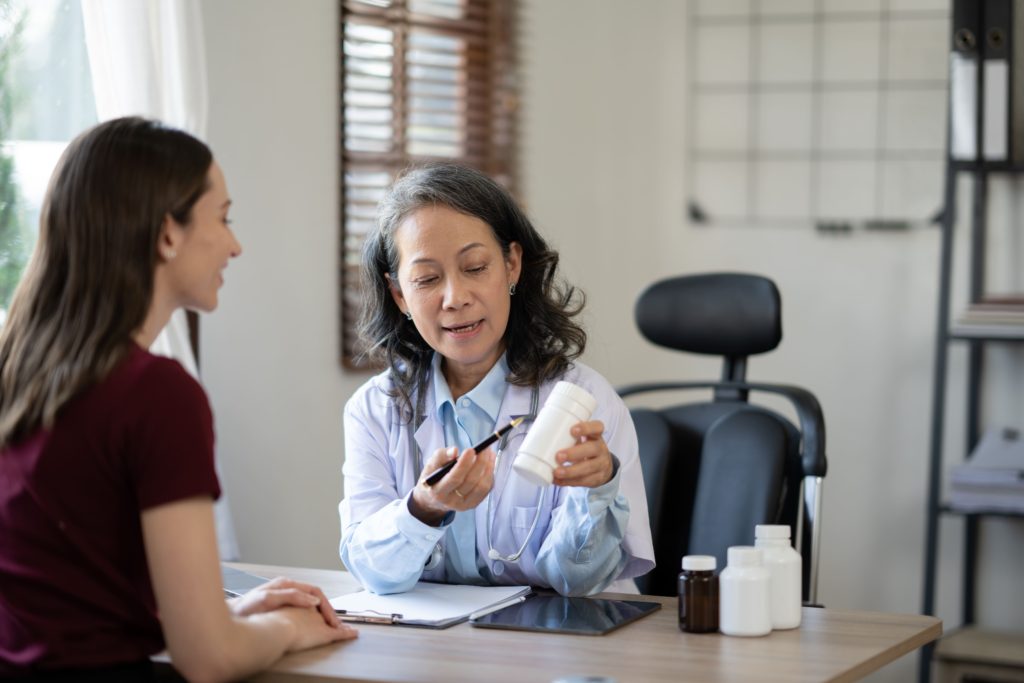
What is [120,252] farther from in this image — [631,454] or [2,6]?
[2,6]

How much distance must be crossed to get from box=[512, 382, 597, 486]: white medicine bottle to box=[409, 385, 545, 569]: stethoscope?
0.88 ft

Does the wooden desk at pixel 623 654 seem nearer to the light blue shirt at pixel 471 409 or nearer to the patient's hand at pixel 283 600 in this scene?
the patient's hand at pixel 283 600

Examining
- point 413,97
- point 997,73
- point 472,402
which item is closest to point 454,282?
point 472,402

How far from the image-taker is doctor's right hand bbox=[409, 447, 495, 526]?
1.59 metres

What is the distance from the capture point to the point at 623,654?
145cm

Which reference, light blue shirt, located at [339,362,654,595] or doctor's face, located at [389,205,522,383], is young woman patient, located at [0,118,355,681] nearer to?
light blue shirt, located at [339,362,654,595]

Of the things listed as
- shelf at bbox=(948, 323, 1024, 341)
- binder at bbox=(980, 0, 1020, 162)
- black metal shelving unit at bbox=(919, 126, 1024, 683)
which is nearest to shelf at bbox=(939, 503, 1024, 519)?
black metal shelving unit at bbox=(919, 126, 1024, 683)

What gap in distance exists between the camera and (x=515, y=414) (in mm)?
1941

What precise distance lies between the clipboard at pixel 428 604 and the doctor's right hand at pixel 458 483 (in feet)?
0.42

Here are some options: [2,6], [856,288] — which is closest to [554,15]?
[856,288]

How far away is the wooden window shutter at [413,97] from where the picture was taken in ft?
10.0

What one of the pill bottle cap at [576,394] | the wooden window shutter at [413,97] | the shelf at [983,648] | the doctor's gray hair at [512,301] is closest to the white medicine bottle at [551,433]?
the pill bottle cap at [576,394]

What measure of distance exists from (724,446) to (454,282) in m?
0.64

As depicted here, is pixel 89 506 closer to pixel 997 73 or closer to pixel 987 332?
pixel 987 332
